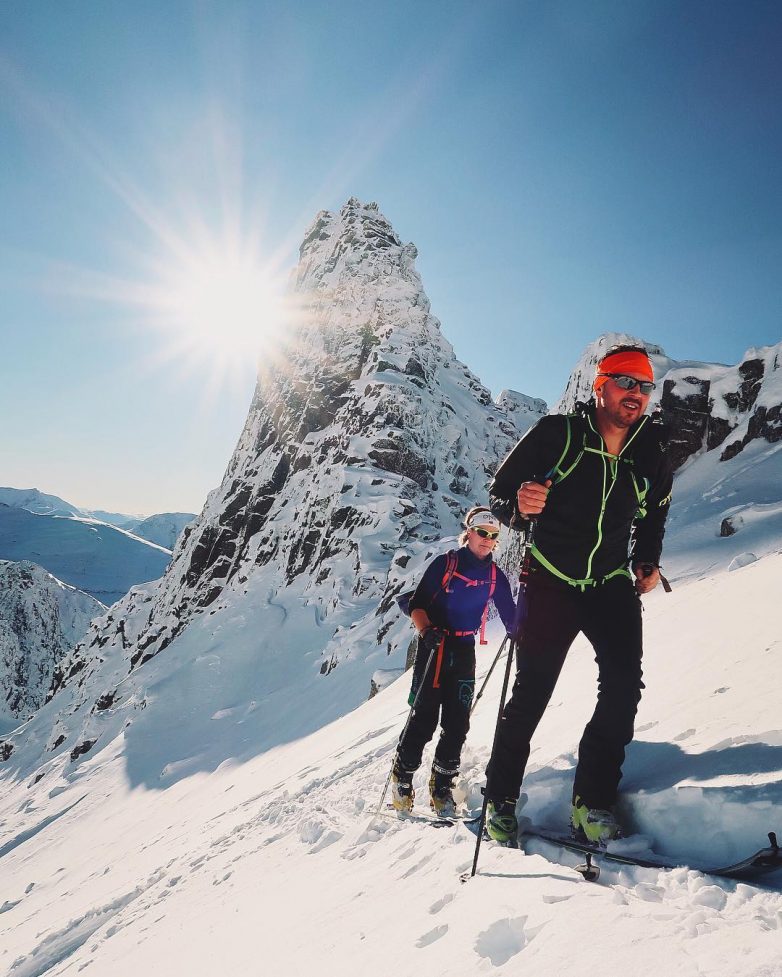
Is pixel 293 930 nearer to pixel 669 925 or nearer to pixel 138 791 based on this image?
pixel 669 925

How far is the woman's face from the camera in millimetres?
4730

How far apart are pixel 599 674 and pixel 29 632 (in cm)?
16197

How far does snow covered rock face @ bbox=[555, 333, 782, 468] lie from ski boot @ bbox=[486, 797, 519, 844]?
52.0 feet

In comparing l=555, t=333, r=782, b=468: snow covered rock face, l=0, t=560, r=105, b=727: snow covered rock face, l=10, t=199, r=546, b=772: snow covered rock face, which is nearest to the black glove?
l=555, t=333, r=782, b=468: snow covered rock face

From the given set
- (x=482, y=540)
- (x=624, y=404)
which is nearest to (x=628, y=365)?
(x=624, y=404)

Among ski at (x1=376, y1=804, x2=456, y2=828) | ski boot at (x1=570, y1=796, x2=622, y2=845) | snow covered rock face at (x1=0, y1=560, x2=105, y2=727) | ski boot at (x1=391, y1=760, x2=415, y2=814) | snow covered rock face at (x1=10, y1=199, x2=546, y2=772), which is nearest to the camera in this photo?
ski boot at (x1=570, y1=796, x2=622, y2=845)

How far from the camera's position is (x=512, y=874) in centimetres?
267

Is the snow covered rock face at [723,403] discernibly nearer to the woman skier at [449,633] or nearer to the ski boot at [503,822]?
the woman skier at [449,633]

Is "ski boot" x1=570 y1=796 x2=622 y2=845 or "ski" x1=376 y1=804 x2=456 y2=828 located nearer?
"ski boot" x1=570 y1=796 x2=622 y2=845

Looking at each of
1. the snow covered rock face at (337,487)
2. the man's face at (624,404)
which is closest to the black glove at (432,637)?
the man's face at (624,404)

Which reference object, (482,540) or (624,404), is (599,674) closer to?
(624,404)

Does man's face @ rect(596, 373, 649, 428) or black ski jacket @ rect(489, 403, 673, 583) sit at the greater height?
man's face @ rect(596, 373, 649, 428)

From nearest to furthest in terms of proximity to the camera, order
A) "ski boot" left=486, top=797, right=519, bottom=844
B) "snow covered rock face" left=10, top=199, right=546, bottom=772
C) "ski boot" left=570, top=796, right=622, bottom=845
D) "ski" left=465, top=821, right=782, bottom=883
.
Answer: "ski" left=465, top=821, right=782, bottom=883, "ski boot" left=570, top=796, right=622, bottom=845, "ski boot" left=486, top=797, right=519, bottom=844, "snow covered rock face" left=10, top=199, right=546, bottom=772

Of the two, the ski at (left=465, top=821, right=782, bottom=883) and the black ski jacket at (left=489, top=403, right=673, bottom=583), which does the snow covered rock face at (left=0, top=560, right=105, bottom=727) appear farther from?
the black ski jacket at (left=489, top=403, right=673, bottom=583)
